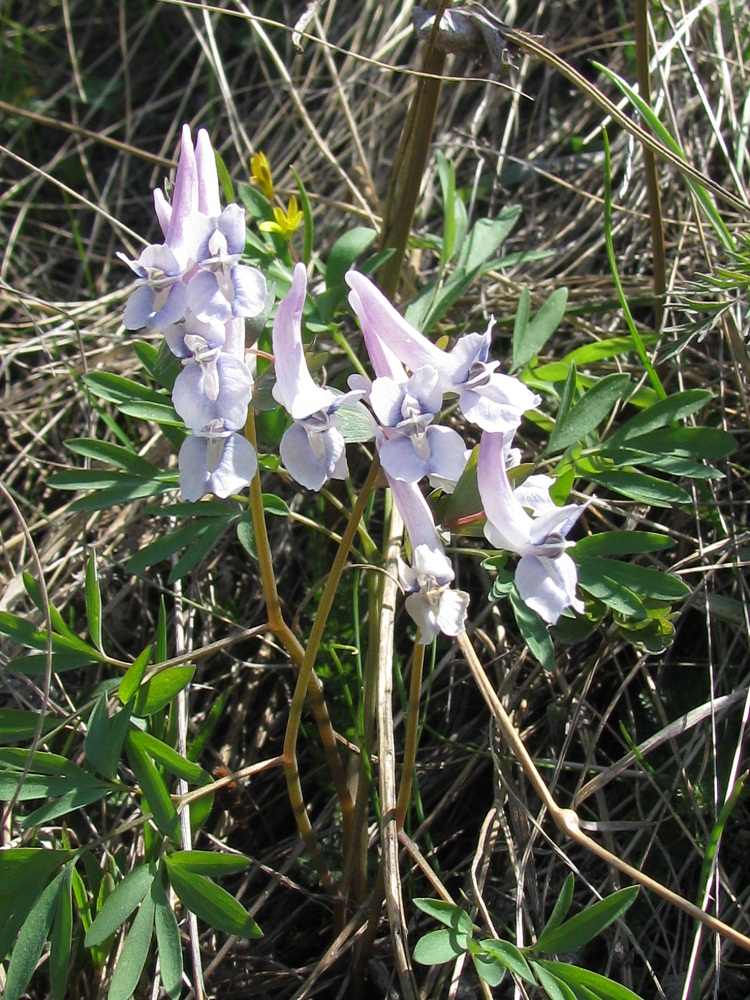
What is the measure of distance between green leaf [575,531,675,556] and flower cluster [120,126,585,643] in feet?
1.28

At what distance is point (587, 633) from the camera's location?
1.83 m

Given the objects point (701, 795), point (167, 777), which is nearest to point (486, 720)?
point (701, 795)

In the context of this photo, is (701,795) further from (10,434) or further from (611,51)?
(611,51)

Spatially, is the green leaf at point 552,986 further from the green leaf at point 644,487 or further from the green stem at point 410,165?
the green stem at point 410,165

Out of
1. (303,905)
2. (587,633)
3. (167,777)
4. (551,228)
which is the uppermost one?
(551,228)

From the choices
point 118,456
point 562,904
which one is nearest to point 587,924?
point 562,904

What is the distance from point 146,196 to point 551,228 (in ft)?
5.46

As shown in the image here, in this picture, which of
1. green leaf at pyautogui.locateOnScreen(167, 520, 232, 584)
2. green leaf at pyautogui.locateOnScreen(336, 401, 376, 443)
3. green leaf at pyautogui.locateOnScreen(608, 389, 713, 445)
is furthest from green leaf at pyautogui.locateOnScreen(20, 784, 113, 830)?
green leaf at pyautogui.locateOnScreen(608, 389, 713, 445)

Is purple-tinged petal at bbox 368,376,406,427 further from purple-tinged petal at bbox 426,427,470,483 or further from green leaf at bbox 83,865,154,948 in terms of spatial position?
green leaf at bbox 83,865,154,948

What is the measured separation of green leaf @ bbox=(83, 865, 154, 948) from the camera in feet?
4.77

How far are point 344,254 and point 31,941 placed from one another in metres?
1.62

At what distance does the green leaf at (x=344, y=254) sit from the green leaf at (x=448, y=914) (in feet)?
4.58

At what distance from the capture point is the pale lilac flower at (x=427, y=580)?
4.32 feet

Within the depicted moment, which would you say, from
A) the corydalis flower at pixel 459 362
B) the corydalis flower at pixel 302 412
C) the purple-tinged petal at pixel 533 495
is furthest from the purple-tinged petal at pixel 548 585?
the corydalis flower at pixel 302 412
